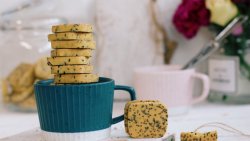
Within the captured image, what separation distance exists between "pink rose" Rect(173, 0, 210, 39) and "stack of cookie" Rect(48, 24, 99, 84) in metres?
0.35

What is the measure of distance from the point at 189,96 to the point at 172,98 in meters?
0.04

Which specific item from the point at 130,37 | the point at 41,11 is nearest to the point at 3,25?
the point at 41,11

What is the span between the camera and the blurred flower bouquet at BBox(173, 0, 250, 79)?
0.80 meters

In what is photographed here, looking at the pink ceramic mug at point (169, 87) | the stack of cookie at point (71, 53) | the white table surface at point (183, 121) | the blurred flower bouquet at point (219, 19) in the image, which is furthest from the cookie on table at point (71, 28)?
the blurred flower bouquet at point (219, 19)

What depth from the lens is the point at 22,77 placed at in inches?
30.6

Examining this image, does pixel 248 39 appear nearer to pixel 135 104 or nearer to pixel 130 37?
pixel 130 37

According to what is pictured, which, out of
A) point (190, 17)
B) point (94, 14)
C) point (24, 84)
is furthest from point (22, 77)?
point (190, 17)

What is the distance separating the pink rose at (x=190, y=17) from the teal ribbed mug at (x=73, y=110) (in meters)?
0.35

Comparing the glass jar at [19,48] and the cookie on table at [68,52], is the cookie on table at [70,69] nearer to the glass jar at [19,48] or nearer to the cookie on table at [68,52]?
the cookie on table at [68,52]

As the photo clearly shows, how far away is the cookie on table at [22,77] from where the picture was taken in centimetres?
77

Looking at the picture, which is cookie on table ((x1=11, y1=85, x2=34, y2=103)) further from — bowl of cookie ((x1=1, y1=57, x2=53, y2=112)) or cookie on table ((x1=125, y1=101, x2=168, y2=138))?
cookie on table ((x1=125, y1=101, x2=168, y2=138))

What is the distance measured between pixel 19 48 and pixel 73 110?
1.20ft

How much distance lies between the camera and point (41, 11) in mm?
887

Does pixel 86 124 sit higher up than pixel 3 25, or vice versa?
pixel 3 25
